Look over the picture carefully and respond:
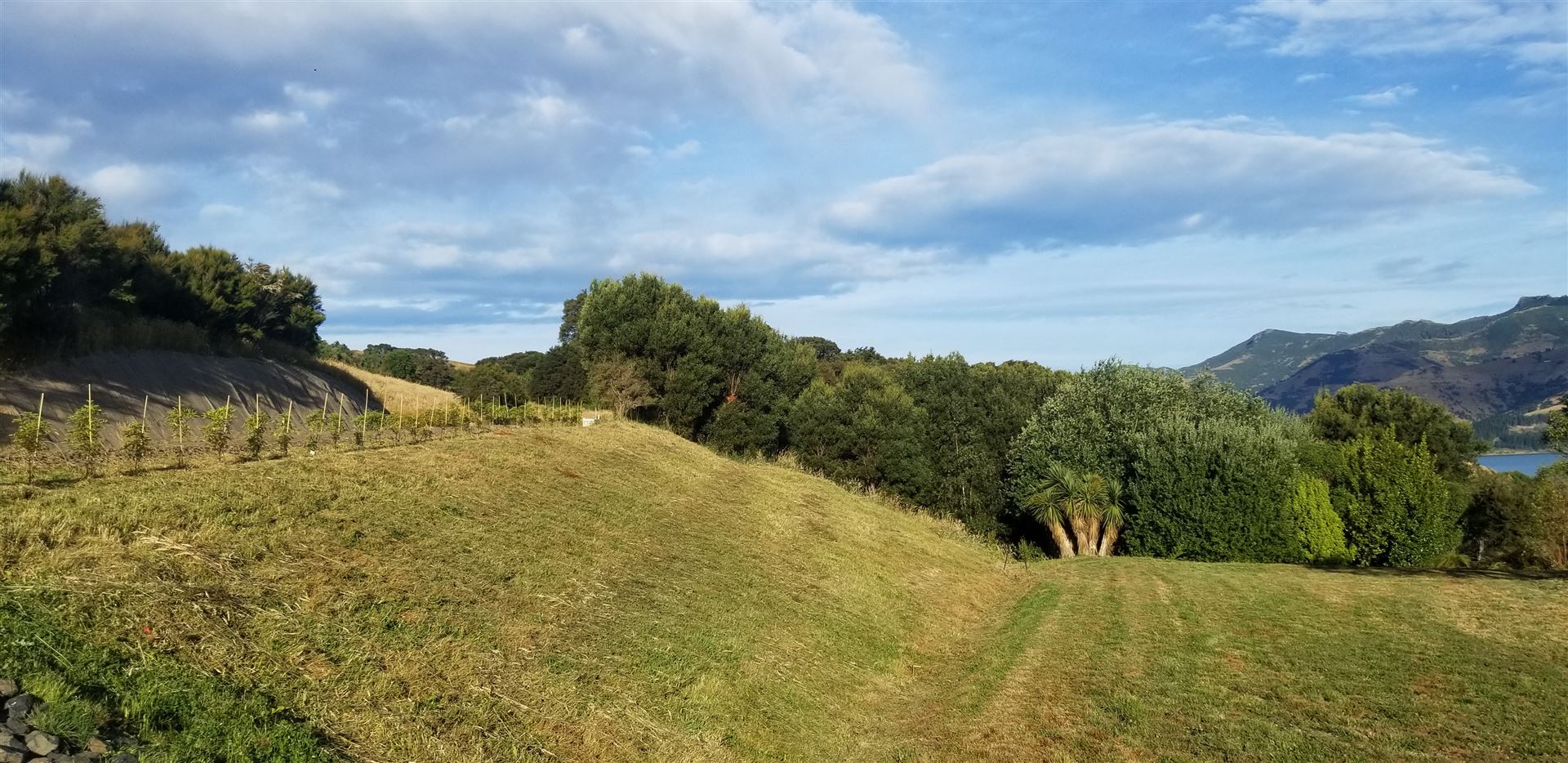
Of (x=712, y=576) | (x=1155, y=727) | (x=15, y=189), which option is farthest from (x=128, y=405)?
(x=1155, y=727)

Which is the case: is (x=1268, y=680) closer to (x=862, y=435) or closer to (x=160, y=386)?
(x=160, y=386)

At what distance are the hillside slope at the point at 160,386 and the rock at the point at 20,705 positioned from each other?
9768mm

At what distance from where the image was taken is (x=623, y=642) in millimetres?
10484

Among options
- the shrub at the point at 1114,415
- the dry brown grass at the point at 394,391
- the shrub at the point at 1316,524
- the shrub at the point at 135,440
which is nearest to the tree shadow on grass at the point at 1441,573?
the shrub at the point at 1316,524

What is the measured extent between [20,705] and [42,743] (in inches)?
21.5

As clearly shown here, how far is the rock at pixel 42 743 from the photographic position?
4688 millimetres

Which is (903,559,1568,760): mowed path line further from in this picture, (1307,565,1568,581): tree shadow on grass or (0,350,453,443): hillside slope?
(0,350,453,443): hillside slope

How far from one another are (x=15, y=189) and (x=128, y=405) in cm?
842

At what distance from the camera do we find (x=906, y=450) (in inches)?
1863

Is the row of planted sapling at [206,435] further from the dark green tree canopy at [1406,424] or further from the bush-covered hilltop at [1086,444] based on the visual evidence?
the dark green tree canopy at [1406,424]

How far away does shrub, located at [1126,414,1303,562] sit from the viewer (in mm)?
31359

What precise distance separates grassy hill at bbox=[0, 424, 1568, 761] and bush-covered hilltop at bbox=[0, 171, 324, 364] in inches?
635

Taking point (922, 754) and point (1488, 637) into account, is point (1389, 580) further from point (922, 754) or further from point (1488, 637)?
point (922, 754)

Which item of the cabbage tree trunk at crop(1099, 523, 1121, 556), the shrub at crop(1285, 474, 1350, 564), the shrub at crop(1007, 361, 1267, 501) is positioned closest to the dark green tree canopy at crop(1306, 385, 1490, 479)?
the shrub at crop(1007, 361, 1267, 501)
